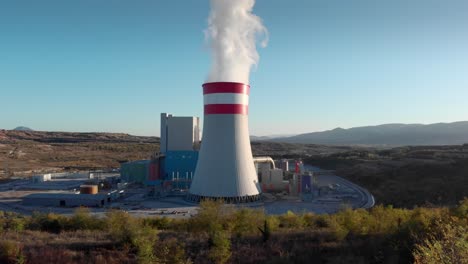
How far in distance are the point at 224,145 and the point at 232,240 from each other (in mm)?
11445

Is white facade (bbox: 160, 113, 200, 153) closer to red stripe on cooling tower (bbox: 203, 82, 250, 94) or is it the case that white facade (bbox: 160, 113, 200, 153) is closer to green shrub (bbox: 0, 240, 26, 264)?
red stripe on cooling tower (bbox: 203, 82, 250, 94)

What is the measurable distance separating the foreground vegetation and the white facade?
1983 cm

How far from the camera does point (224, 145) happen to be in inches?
928

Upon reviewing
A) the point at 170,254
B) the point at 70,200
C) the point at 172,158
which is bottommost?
the point at 70,200

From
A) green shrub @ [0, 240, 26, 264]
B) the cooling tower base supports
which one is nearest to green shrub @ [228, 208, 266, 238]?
green shrub @ [0, 240, 26, 264]

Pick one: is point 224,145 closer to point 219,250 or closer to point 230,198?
point 230,198

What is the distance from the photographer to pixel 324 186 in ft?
113

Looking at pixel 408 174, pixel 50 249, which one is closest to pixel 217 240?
pixel 50 249

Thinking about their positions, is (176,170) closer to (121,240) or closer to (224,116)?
(224,116)

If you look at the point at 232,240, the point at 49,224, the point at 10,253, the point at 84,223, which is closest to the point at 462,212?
the point at 232,240

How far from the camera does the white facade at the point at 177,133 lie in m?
35.0

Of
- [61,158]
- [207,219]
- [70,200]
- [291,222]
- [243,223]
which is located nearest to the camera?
[207,219]

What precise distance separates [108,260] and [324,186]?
26425mm

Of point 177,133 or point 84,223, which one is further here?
point 177,133
